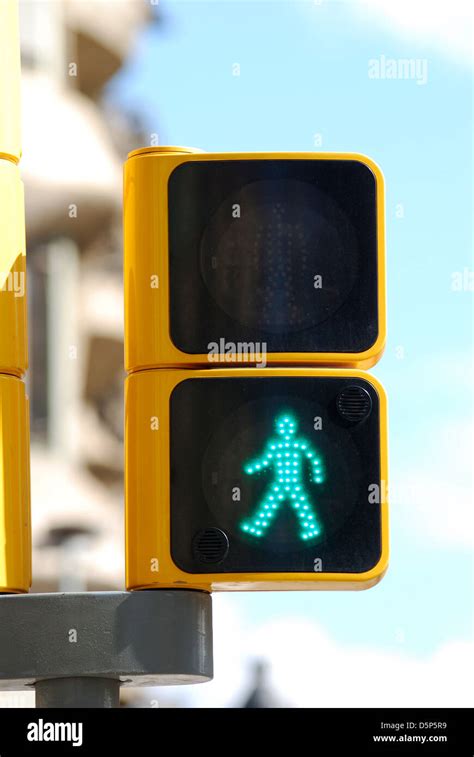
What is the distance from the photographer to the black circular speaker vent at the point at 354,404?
13.9 ft

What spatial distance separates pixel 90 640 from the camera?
430 centimetres

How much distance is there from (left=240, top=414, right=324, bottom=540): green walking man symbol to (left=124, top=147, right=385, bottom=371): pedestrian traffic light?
240mm

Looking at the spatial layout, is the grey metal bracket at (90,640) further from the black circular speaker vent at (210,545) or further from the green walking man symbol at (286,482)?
the green walking man symbol at (286,482)

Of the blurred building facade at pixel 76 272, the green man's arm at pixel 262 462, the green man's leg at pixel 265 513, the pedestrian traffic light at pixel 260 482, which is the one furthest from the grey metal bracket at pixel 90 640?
the blurred building facade at pixel 76 272

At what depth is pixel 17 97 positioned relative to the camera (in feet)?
15.4

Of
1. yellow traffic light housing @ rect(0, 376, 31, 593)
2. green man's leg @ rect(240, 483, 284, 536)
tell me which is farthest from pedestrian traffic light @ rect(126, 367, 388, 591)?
yellow traffic light housing @ rect(0, 376, 31, 593)

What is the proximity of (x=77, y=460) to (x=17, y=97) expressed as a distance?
59.4ft

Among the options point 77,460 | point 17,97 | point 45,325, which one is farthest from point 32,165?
point 17,97

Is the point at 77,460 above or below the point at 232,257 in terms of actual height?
below

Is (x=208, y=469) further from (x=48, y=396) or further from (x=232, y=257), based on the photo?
(x=48, y=396)

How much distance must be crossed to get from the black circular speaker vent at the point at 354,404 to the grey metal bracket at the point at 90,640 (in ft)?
2.11

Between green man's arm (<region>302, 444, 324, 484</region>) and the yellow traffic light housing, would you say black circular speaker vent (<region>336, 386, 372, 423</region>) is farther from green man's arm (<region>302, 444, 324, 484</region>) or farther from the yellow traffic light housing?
the yellow traffic light housing

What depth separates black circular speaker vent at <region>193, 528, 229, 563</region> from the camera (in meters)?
4.19

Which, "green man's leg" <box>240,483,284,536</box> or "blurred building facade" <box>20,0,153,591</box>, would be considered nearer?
"green man's leg" <box>240,483,284,536</box>
